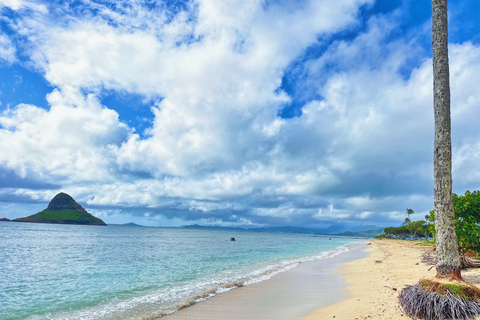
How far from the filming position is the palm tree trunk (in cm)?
815

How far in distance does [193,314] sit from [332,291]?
754cm

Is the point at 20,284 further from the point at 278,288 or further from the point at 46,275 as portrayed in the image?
the point at 278,288

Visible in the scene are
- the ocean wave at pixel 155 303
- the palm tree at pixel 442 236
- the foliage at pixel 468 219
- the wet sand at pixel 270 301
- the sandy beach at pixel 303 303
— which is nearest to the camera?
the palm tree at pixel 442 236

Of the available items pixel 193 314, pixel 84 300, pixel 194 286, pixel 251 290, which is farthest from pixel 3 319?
pixel 251 290

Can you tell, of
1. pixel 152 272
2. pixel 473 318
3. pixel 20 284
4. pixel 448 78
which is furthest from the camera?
pixel 152 272


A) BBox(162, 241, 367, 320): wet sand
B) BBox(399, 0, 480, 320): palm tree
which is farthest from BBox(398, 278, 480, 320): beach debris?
BBox(162, 241, 367, 320): wet sand

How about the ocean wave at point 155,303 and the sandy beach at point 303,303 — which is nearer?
the sandy beach at point 303,303

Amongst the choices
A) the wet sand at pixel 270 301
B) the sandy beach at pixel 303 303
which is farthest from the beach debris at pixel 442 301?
the wet sand at pixel 270 301

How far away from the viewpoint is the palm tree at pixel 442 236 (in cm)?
705

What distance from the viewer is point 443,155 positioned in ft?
28.1

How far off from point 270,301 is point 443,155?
29.6 ft

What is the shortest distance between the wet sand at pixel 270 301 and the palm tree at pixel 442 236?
13.0 feet

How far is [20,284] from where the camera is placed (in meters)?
17.8

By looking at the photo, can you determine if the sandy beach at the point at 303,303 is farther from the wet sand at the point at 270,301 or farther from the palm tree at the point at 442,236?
the palm tree at the point at 442,236
